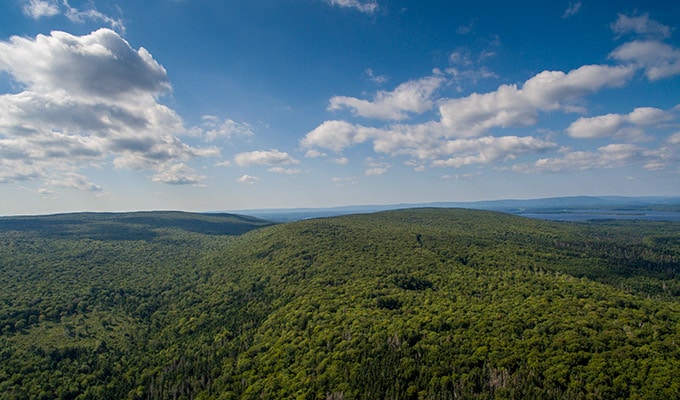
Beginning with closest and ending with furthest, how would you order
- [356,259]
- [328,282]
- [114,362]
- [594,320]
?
[594,320] < [114,362] < [328,282] < [356,259]

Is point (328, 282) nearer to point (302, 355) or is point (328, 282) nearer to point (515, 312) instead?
point (302, 355)

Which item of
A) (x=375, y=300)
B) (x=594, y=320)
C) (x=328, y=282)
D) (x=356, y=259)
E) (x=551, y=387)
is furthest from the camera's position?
(x=356, y=259)

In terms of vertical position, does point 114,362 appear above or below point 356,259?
below

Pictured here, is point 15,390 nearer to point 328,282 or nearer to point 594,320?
point 328,282

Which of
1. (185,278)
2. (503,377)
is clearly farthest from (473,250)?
(185,278)

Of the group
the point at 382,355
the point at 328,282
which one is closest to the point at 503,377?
the point at 382,355

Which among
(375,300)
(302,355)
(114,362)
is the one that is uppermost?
(375,300)

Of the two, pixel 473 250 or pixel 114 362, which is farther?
pixel 473 250
